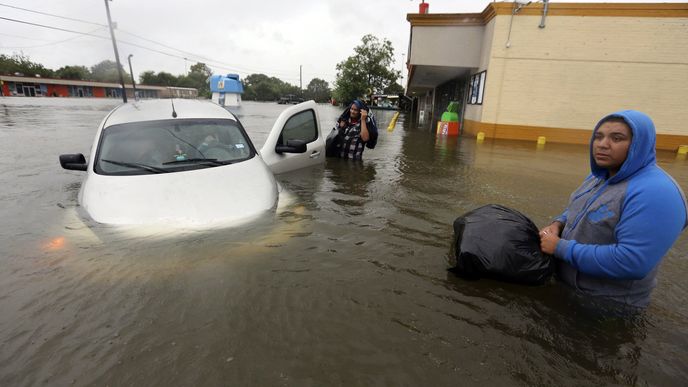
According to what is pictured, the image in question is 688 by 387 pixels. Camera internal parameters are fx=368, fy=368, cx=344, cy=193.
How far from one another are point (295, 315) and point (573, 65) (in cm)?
1516

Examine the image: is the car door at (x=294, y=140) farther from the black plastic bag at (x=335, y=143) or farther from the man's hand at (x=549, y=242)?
the man's hand at (x=549, y=242)

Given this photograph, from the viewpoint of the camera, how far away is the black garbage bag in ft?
8.53

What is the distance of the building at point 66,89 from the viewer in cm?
5909

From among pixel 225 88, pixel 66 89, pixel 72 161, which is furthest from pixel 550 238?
pixel 66 89

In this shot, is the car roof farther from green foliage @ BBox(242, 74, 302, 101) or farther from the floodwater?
green foliage @ BBox(242, 74, 302, 101)

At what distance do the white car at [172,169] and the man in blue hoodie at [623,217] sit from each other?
264 cm

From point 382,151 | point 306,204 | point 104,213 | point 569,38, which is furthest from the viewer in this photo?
point 569,38

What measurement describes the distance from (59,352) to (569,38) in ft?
53.5

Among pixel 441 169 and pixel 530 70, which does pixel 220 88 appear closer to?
pixel 530 70

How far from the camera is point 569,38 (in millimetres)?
13352

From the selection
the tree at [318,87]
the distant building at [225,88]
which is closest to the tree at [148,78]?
the tree at [318,87]

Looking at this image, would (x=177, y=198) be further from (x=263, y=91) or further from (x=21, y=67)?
(x=263, y=91)

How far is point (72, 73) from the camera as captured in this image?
255ft

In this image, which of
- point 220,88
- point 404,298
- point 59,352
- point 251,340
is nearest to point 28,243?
point 59,352
